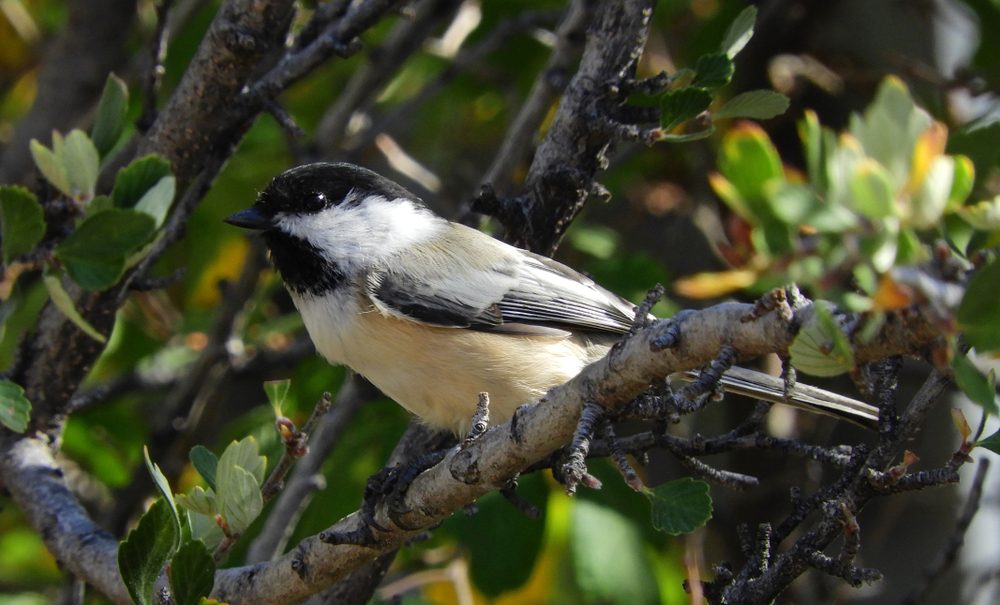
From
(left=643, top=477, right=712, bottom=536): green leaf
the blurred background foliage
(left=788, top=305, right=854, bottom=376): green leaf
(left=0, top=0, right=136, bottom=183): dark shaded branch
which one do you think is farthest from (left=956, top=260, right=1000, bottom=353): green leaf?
(left=0, top=0, right=136, bottom=183): dark shaded branch

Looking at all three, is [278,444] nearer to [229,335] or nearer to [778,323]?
[229,335]

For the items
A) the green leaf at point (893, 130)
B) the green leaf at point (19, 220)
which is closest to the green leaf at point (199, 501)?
the green leaf at point (19, 220)

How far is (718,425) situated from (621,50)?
1731 mm

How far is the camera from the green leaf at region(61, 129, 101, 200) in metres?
1.57

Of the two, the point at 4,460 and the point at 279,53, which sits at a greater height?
the point at 279,53

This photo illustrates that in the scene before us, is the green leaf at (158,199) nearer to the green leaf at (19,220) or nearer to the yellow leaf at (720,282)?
the green leaf at (19,220)

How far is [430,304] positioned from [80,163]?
746 millimetres

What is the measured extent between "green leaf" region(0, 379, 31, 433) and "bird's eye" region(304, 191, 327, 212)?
87 centimetres

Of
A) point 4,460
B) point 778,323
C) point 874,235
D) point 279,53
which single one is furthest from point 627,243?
point 874,235

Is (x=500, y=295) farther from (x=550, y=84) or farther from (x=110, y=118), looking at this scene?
(x=110, y=118)

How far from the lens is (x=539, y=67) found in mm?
3105

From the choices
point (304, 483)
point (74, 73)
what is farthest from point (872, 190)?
point (74, 73)

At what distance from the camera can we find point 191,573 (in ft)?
4.21

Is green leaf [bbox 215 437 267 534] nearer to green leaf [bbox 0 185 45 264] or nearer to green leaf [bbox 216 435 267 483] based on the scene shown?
green leaf [bbox 216 435 267 483]
